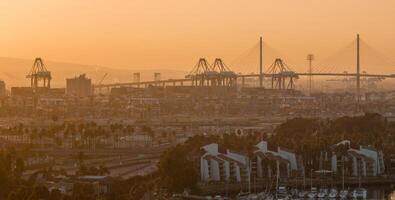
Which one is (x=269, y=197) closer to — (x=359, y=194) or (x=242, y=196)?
(x=242, y=196)

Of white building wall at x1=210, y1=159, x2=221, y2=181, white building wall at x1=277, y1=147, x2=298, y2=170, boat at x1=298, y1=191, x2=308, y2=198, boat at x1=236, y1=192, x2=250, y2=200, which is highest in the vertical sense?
white building wall at x1=277, y1=147, x2=298, y2=170

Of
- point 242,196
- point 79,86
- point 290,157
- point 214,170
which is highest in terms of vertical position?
point 79,86

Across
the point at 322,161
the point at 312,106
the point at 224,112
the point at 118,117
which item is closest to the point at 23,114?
the point at 118,117

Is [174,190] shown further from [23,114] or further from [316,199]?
[23,114]

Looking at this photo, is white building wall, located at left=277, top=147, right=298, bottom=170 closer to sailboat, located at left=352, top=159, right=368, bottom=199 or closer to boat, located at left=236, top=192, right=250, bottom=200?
sailboat, located at left=352, top=159, right=368, bottom=199

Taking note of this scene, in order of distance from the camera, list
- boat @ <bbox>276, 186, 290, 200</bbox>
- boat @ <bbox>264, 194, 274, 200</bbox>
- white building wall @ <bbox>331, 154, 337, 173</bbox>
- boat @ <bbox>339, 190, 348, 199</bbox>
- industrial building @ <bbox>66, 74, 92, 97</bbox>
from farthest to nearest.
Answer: industrial building @ <bbox>66, 74, 92, 97</bbox> < white building wall @ <bbox>331, 154, 337, 173</bbox> < boat @ <bbox>339, 190, 348, 199</bbox> < boat @ <bbox>276, 186, 290, 200</bbox> < boat @ <bbox>264, 194, 274, 200</bbox>

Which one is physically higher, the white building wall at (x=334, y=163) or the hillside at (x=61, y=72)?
the hillside at (x=61, y=72)

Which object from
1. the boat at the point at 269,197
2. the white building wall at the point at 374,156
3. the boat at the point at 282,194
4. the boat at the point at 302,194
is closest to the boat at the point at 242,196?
the boat at the point at 269,197

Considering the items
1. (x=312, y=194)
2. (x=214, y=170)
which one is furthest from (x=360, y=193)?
(x=214, y=170)

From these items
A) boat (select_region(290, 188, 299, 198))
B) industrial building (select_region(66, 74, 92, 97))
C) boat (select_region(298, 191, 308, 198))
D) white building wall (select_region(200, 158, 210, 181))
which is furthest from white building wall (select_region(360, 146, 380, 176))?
industrial building (select_region(66, 74, 92, 97))

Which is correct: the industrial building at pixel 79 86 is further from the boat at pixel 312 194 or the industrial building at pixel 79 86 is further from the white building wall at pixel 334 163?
the boat at pixel 312 194

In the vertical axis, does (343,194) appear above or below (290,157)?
below
